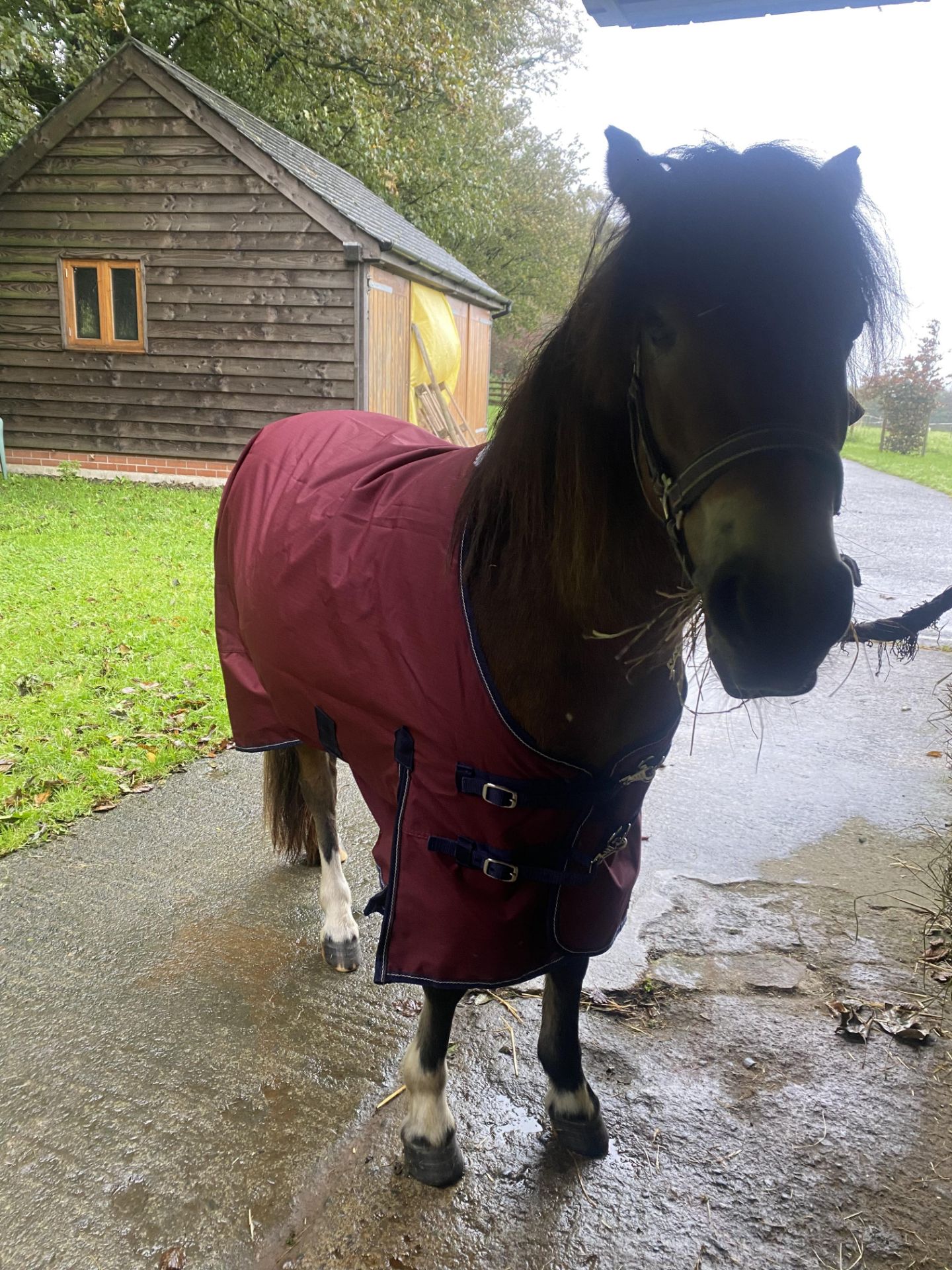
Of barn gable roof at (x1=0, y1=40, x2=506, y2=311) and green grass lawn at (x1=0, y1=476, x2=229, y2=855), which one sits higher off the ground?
barn gable roof at (x1=0, y1=40, x2=506, y2=311)

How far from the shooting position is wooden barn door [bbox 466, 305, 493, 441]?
1542cm

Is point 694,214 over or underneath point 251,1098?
over

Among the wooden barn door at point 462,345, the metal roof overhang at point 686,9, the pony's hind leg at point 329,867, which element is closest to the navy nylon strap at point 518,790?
the pony's hind leg at point 329,867

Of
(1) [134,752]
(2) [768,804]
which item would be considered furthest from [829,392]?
(1) [134,752]

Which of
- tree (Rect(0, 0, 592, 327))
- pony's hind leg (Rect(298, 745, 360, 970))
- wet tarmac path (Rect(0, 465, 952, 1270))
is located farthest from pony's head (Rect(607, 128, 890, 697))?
tree (Rect(0, 0, 592, 327))

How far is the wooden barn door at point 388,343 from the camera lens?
10453 mm

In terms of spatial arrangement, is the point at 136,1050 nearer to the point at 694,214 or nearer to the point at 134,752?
the point at 134,752

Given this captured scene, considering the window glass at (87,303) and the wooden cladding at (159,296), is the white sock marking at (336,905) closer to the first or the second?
the wooden cladding at (159,296)

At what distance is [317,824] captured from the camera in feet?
8.60

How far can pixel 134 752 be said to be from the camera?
3.71 m

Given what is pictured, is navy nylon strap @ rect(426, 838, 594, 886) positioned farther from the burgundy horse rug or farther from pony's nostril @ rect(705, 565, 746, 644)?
pony's nostril @ rect(705, 565, 746, 644)

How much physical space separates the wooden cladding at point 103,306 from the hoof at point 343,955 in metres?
10.3

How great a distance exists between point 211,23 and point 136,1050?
18.4m

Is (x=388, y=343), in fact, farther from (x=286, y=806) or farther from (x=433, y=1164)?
(x=433, y=1164)
